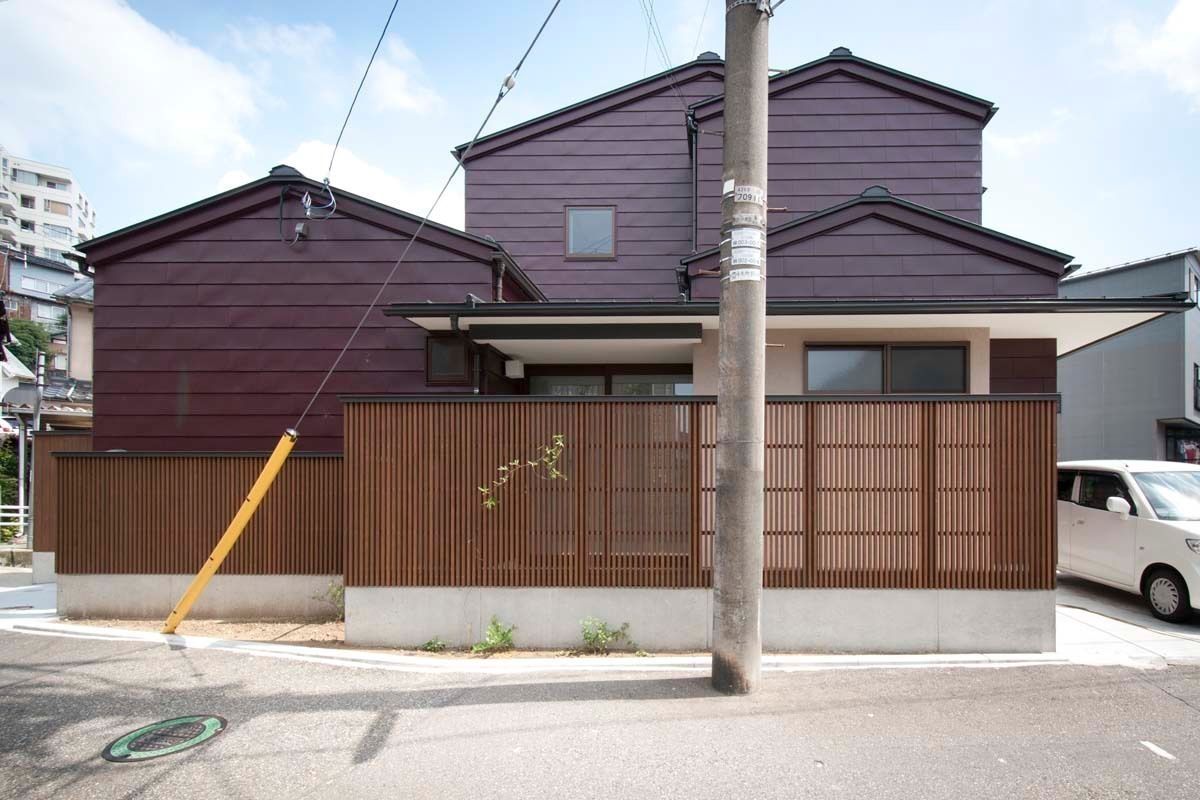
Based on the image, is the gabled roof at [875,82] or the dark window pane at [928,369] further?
the gabled roof at [875,82]

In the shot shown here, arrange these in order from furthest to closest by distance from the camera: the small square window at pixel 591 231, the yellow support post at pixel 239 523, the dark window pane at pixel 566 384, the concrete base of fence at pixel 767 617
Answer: the small square window at pixel 591 231, the dark window pane at pixel 566 384, the yellow support post at pixel 239 523, the concrete base of fence at pixel 767 617

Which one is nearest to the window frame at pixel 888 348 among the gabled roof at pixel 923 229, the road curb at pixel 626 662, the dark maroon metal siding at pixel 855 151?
the gabled roof at pixel 923 229

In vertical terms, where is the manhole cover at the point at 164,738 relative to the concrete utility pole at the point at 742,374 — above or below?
below

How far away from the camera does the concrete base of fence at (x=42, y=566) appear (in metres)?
10.9

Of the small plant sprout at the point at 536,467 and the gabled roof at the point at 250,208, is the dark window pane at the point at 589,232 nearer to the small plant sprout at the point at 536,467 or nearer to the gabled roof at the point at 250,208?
the gabled roof at the point at 250,208

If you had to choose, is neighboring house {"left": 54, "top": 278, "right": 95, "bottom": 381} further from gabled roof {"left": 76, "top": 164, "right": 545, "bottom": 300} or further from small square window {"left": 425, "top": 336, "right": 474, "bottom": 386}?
small square window {"left": 425, "top": 336, "right": 474, "bottom": 386}

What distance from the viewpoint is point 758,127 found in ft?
15.6

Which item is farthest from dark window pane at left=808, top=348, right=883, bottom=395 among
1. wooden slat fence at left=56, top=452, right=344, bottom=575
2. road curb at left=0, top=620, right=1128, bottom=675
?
wooden slat fence at left=56, top=452, right=344, bottom=575

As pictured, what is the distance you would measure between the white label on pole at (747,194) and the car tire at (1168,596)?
19.3 feet

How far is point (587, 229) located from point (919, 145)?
18.1 ft

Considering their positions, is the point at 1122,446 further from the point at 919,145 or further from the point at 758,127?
the point at 758,127

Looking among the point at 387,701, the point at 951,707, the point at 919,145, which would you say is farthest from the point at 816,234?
the point at 387,701

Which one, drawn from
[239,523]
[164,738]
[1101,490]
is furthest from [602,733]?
[1101,490]

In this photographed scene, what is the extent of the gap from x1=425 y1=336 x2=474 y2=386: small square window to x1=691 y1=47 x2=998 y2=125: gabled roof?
19.7ft
